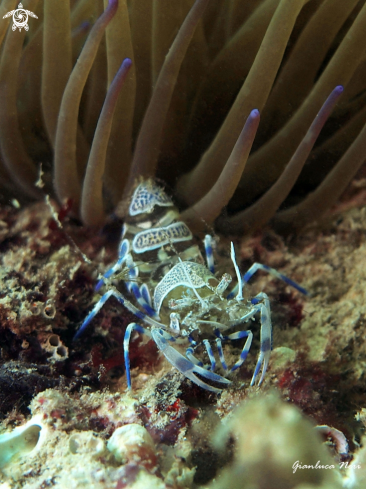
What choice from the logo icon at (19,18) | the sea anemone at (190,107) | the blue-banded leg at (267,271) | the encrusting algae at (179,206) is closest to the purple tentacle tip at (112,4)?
the encrusting algae at (179,206)

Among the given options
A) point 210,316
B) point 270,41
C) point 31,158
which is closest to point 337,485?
point 210,316

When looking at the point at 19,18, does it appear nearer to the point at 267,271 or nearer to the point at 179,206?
the point at 179,206

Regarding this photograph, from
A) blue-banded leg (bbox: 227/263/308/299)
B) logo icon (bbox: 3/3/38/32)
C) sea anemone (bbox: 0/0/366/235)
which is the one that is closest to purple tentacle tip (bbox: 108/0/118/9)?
sea anemone (bbox: 0/0/366/235)

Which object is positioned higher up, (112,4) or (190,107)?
(112,4)

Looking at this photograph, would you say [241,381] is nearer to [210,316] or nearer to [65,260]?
[210,316]

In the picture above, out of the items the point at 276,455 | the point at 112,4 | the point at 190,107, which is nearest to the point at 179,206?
the point at 190,107

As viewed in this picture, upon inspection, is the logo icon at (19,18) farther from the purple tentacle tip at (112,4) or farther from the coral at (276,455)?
the coral at (276,455)
